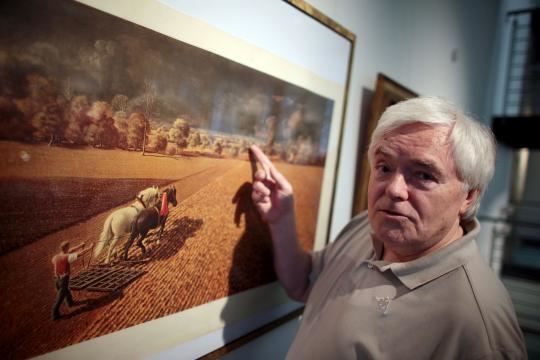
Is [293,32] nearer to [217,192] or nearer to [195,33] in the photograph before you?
[195,33]

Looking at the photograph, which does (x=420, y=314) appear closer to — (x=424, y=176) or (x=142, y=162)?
(x=424, y=176)

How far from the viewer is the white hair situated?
2.73 feet

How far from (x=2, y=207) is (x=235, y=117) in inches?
19.7

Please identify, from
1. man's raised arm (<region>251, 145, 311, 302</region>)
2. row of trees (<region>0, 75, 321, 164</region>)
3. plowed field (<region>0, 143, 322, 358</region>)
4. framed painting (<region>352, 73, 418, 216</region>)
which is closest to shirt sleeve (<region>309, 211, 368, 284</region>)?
man's raised arm (<region>251, 145, 311, 302</region>)

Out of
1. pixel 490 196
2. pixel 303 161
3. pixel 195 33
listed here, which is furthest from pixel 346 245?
pixel 490 196

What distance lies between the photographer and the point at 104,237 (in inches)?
25.1

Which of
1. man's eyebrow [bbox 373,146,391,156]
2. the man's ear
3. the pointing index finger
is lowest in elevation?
the man's ear

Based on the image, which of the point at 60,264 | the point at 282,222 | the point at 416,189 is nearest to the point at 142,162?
the point at 60,264

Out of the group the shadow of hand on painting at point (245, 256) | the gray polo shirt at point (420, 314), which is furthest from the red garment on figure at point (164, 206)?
the gray polo shirt at point (420, 314)

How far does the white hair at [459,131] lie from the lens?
0.83 metres

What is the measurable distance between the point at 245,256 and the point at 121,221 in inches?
16.6

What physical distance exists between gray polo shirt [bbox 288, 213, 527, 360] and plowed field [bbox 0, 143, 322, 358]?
27cm

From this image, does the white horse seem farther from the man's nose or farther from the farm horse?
the man's nose

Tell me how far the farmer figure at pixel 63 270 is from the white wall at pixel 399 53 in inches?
21.5
